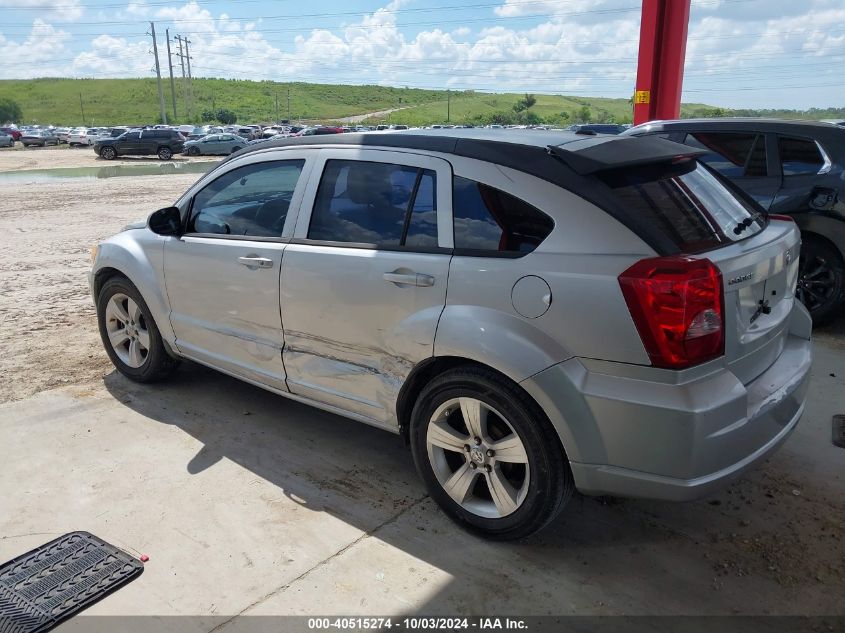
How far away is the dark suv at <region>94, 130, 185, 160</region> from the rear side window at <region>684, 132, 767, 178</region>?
37780 millimetres

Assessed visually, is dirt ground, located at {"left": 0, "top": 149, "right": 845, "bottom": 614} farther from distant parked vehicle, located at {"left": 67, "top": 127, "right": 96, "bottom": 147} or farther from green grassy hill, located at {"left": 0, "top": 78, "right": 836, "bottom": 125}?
green grassy hill, located at {"left": 0, "top": 78, "right": 836, "bottom": 125}

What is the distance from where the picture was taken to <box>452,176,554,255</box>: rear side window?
2.79 meters

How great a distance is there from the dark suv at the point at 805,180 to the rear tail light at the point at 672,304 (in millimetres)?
3618

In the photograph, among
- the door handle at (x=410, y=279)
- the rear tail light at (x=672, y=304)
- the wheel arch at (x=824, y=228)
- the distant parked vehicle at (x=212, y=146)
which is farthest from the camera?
the distant parked vehicle at (x=212, y=146)

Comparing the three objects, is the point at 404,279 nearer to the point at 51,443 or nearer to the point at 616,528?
the point at 616,528

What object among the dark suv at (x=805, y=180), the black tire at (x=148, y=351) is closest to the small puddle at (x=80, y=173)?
the black tire at (x=148, y=351)

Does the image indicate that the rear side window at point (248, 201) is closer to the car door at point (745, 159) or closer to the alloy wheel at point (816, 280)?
the car door at point (745, 159)

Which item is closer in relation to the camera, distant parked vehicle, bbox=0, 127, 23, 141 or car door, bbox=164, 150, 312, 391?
car door, bbox=164, 150, 312, 391

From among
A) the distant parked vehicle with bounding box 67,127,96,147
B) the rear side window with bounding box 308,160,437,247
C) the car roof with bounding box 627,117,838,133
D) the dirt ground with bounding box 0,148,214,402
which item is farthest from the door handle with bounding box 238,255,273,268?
the distant parked vehicle with bounding box 67,127,96,147

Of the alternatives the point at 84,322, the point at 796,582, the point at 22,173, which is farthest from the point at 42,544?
the point at 22,173

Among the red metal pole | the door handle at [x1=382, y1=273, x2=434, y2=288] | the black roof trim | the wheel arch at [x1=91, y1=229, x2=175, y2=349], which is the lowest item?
the wheel arch at [x1=91, y1=229, x2=175, y2=349]

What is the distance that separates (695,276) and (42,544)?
303 centimetres

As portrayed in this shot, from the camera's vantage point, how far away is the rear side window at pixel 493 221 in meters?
2.79

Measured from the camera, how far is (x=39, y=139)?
57.3 m
